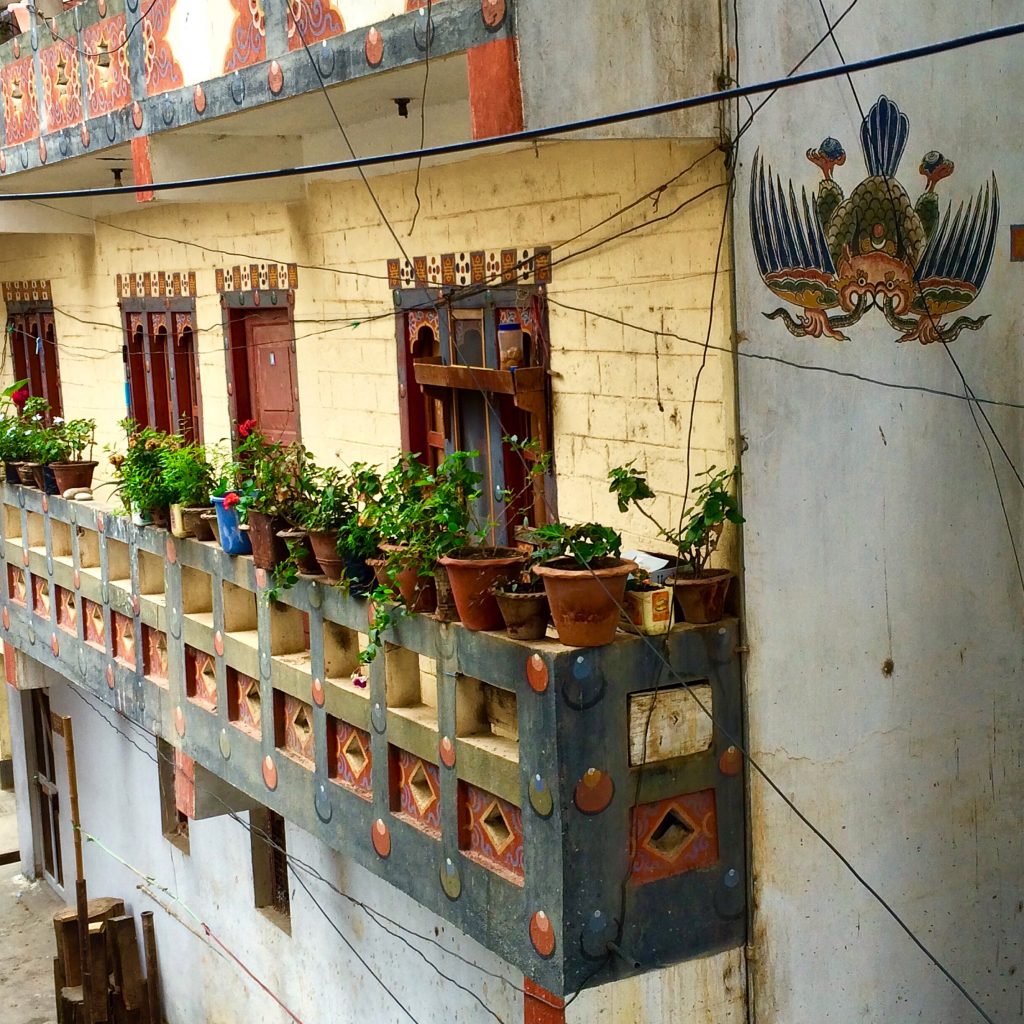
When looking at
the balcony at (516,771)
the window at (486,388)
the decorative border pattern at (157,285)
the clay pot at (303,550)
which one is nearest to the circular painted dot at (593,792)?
the balcony at (516,771)

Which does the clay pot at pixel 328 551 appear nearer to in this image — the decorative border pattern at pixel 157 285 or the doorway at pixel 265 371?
the doorway at pixel 265 371

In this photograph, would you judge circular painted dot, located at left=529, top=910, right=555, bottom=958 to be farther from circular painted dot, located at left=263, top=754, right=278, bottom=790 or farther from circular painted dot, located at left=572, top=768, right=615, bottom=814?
circular painted dot, located at left=263, top=754, right=278, bottom=790

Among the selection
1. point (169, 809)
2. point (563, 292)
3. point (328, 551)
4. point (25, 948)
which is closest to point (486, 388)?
point (563, 292)

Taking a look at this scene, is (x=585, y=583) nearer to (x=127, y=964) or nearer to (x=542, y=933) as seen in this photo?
(x=542, y=933)

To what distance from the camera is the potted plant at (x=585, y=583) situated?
20.2 feet

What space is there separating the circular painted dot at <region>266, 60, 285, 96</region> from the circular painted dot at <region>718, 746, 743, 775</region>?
12.1 feet

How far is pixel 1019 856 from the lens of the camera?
25.2ft

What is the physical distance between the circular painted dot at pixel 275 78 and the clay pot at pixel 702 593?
3003 mm

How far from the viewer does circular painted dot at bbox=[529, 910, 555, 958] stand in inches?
254

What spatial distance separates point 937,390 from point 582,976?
9.85 ft

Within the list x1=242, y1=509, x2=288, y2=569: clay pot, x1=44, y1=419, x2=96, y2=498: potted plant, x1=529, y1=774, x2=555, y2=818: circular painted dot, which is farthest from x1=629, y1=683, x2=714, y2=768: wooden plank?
x1=44, y1=419, x2=96, y2=498: potted plant

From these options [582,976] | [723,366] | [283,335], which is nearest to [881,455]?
[723,366]

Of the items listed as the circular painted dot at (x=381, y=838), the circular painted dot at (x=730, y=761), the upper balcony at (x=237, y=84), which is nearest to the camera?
the upper balcony at (x=237, y=84)

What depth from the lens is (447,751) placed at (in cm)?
695
